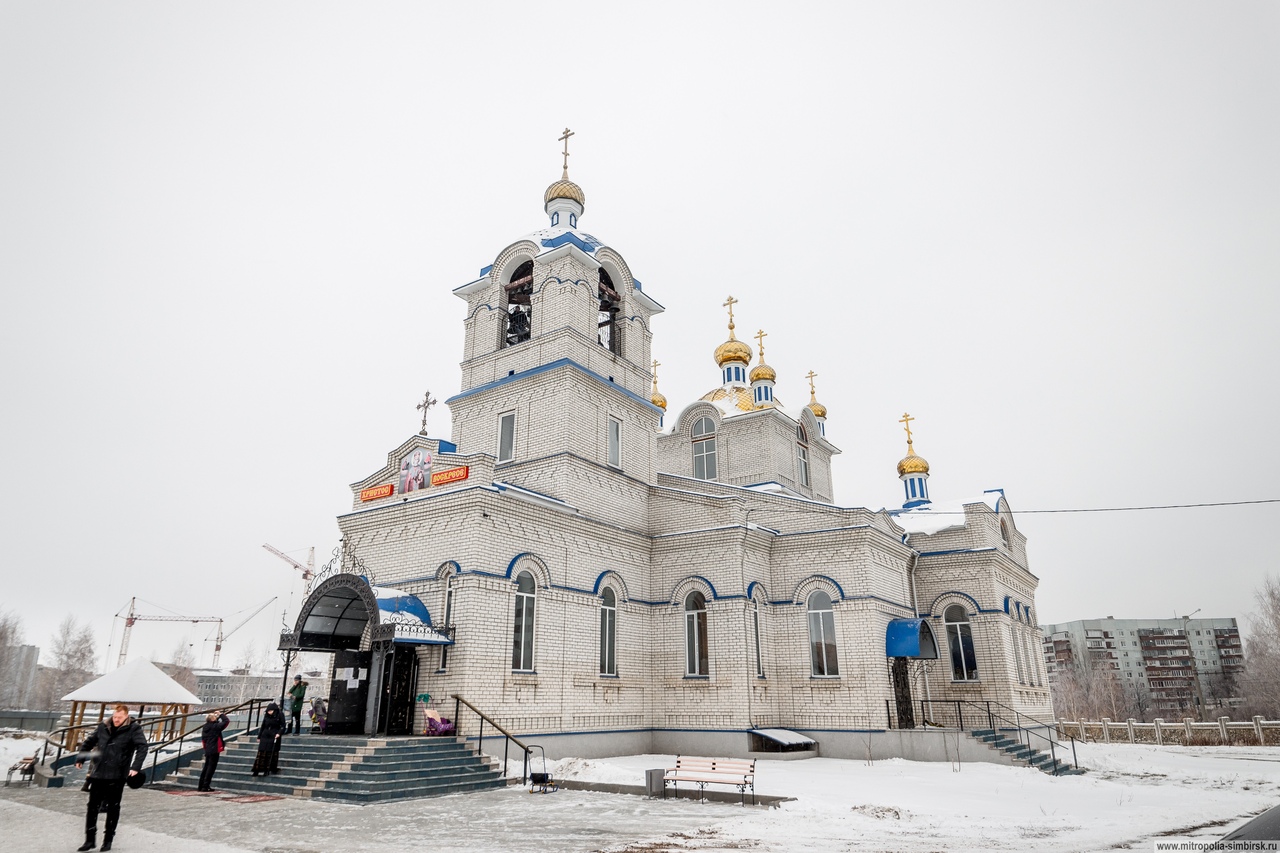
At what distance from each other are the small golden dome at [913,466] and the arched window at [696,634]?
11.8m

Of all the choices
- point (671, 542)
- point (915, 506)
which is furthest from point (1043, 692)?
point (671, 542)

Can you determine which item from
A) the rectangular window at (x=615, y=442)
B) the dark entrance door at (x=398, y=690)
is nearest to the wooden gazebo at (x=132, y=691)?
A: the dark entrance door at (x=398, y=690)

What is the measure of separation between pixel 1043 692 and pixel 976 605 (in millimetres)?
4720

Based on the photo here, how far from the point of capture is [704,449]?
25125mm

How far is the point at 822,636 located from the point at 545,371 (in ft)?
28.3

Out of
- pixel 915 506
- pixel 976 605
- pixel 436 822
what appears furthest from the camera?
pixel 915 506

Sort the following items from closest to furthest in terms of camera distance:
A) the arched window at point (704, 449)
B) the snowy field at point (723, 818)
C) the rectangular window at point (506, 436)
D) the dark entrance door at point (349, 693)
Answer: the snowy field at point (723, 818), the dark entrance door at point (349, 693), the rectangular window at point (506, 436), the arched window at point (704, 449)

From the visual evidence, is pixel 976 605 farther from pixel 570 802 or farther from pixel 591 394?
pixel 570 802

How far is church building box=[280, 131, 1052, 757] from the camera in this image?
14.1 meters

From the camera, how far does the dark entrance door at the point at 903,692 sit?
59.0 ft

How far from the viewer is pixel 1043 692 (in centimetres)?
2259

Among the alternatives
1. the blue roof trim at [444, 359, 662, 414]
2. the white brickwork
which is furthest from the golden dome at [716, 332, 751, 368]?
the blue roof trim at [444, 359, 662, 414]

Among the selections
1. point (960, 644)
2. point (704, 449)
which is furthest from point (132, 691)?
point (960, 644)

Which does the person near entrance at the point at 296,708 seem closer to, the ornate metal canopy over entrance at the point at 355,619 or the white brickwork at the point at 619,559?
the ornate metal canopy over entrance at the point at 355,619
